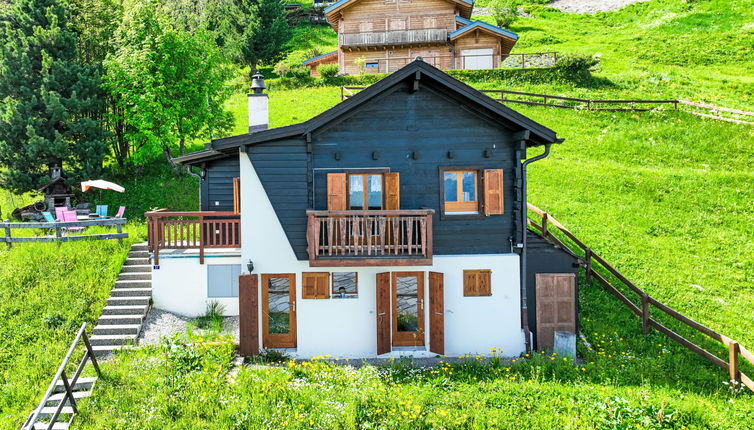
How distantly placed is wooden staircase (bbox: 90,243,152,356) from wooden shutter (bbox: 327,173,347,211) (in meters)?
6.43

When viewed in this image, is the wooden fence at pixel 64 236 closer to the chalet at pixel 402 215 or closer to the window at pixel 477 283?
the chalet at pixel 402 215

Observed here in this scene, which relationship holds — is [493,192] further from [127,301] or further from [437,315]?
[127,301]

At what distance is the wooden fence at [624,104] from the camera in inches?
1069

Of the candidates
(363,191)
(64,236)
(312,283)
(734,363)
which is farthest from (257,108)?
(734,363)

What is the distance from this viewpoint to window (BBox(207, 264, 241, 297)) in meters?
13.0

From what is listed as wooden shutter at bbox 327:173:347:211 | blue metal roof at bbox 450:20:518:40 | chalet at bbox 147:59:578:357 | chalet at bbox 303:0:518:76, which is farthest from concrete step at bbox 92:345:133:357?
blue metal roof at bbox 450:20:518:40

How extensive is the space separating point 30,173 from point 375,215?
732 inches

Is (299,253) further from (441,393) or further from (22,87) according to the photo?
(22,87)

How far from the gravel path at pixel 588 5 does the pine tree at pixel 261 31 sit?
47678mm

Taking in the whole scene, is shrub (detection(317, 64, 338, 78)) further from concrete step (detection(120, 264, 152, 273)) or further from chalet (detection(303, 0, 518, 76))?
concrete step (detection(120, 264, 152, 273))

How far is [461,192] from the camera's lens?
1177 cm

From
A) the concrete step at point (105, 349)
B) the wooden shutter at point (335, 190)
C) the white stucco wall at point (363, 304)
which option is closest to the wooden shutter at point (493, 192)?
the white stucco wall at point (363, 304)

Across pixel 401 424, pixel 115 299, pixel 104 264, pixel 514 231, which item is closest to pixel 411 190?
pixel 514 231

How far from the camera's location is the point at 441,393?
351 inches
